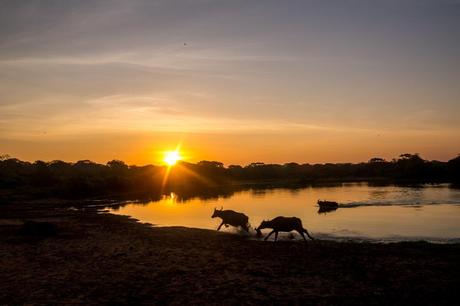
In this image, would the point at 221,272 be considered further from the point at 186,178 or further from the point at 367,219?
the point at 186,178

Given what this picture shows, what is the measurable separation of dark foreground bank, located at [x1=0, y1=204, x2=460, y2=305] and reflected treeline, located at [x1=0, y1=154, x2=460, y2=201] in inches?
1649

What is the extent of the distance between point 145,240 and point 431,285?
582 inches

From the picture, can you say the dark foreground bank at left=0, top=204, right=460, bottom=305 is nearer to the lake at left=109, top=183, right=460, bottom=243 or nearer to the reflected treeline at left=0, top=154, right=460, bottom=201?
the lake at left=109, top=183, right=460, bottom=243

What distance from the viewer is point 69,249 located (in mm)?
21109

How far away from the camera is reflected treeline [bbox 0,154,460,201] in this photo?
6938 centimetres

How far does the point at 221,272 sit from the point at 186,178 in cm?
9406

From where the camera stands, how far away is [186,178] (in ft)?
359

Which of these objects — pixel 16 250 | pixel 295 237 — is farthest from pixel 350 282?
pixel 16 250

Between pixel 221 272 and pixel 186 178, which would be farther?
pixel 186 178

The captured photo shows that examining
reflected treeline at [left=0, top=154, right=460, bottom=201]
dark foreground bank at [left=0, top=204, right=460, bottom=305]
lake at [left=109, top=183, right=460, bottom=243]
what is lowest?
dark foreground bank at [left=0, top=204, right=460, bottom=305]

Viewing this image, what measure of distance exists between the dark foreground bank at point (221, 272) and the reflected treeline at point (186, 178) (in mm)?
41883

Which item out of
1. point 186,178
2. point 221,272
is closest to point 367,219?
point 221,272

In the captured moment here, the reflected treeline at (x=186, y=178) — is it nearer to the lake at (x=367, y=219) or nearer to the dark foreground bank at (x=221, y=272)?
the lake at (x=367, y=219)

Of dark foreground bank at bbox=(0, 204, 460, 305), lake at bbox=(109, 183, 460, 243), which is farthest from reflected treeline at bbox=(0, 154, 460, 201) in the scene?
dark foreground bank at bbox=(0, 204, 460, 305)
